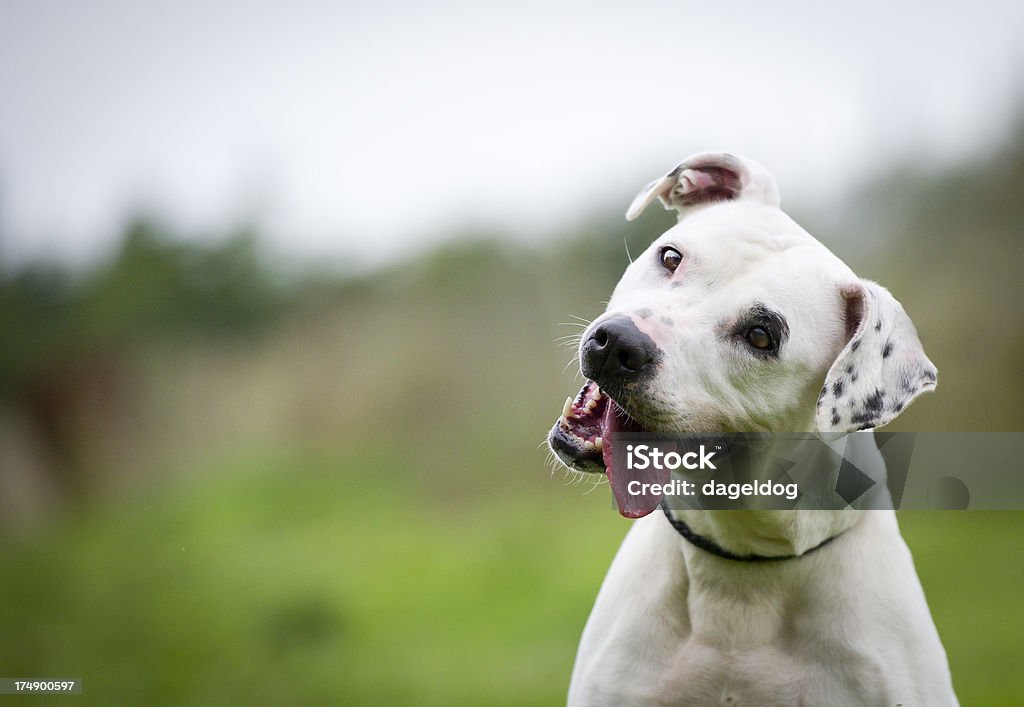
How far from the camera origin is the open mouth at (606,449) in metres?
2.15

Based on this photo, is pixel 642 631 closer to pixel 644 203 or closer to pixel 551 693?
pixel 644 203

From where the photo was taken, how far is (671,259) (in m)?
2.32

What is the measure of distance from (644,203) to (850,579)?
40.6 inches

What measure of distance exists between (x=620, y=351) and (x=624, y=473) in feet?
0.88

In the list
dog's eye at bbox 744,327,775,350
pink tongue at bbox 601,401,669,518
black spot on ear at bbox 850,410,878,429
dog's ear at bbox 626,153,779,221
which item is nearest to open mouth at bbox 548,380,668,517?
pink tongue at bbox 601,401,669,518

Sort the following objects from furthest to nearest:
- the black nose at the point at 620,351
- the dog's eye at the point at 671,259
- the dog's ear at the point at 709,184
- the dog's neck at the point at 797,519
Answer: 1. the dog's ear at the point at 709,184
2. the dog's eye at the point at 671,259
3. the dog's neck at the point at 797,519
4. the black nose at the point at 620,351

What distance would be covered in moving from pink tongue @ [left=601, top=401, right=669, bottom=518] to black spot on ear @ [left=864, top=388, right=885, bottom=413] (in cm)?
44

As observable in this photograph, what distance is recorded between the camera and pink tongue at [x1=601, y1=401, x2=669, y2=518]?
7.05 feet

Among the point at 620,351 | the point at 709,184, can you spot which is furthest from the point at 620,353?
the point at 709,184

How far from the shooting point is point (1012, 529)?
6086 mm

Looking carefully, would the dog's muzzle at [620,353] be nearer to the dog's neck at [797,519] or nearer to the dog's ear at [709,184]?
the dog's neck at [797,519]

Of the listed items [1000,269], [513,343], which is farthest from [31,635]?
[1000,269]

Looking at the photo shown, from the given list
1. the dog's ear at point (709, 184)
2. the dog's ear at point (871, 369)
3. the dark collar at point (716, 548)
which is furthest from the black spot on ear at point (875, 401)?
the dog's ear at point (709, 184)

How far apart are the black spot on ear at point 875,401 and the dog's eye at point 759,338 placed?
22cm
